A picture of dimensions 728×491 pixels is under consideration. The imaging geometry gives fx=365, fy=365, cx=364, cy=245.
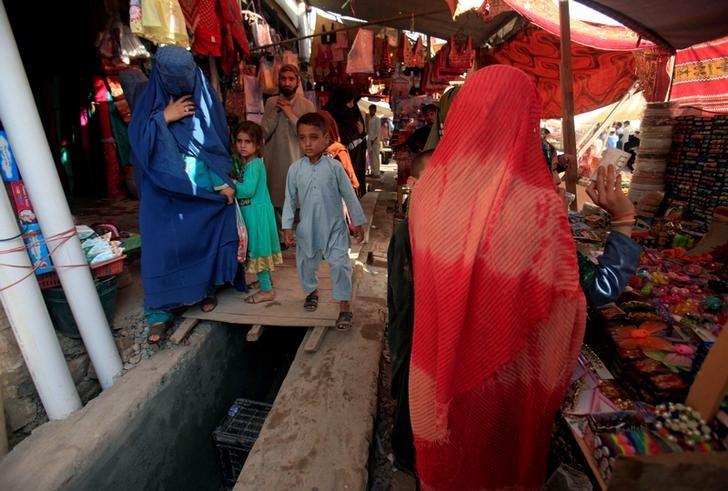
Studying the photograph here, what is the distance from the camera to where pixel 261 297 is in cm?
332

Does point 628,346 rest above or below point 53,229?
below

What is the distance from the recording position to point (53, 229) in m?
2.19

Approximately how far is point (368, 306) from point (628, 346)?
7.70ft

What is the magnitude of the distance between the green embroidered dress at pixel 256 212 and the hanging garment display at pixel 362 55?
3.00 meters

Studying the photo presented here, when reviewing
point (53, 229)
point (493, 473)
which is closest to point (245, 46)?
point (53, 229)

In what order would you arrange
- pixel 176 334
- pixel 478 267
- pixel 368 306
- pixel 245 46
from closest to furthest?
pixel 478 267 → pixel 176 334 → pixel 368 306 → pixel 245 46

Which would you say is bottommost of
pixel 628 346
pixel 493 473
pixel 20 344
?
pixel 493 473

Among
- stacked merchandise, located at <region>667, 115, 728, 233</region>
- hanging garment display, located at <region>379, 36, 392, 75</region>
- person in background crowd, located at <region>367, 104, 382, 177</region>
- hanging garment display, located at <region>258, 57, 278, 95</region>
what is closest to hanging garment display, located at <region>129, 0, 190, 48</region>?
hanging garment display, located at <region>258, 57, 278, 95</region>

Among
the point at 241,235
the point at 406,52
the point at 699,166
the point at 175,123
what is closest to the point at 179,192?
the point at 175,123

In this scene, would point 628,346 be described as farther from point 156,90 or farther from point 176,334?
point 156,90

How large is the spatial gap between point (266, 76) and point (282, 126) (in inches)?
34.1

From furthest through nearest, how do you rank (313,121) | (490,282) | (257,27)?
(257,27), (313,121), (490,282)

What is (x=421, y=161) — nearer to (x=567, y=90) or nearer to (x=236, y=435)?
(x=567, y=90)

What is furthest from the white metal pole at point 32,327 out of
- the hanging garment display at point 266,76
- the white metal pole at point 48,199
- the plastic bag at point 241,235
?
the hanging garment display at point 266,76
